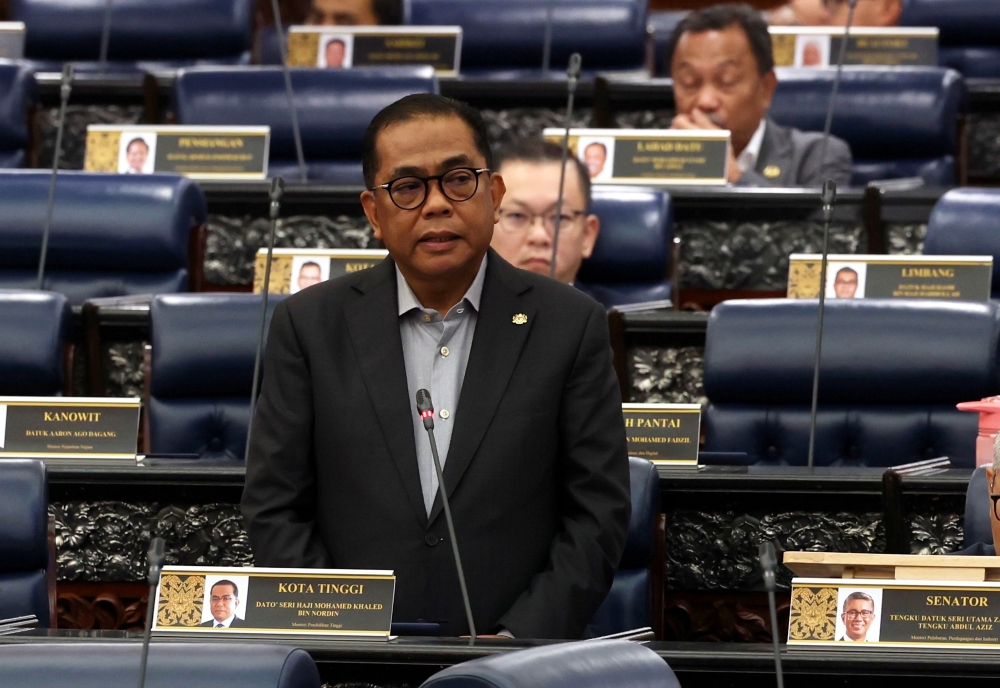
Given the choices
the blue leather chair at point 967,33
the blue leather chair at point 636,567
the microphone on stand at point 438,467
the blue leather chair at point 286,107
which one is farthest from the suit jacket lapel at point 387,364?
the blue leather chair at point 967,33

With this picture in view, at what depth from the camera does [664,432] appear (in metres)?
3.12

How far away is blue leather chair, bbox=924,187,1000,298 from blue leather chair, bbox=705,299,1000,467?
593 mm

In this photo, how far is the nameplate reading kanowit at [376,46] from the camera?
5414mm

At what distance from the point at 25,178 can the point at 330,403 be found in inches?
78.9

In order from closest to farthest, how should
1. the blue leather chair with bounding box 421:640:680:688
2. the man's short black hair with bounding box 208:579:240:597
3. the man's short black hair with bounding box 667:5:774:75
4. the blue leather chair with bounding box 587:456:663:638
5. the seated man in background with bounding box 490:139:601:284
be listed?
the blue leather chair with bounding box 421:640:680:688 < the man's short black hair with bounding box 208:579:240:597 < the blue leather chair with bounding box 587:456:663:638 < the seated man in background with bounding box 490:139:601:284 < the man's short black hair with bounding box 667:5:774:75

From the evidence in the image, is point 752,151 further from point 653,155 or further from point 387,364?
point 387,364

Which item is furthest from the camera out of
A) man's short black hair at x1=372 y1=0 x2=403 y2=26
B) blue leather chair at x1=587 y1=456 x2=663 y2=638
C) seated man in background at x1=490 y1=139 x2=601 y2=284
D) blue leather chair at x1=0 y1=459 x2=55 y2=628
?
man's short black hair at x1=372 y1=0 x2=403 y2=26

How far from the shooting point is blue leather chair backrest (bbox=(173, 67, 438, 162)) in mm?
4938

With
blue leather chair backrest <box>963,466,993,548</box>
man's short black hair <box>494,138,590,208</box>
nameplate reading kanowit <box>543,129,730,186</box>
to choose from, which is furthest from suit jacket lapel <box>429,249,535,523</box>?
nameplate reading kanowit <box>543,129,730,186</box>

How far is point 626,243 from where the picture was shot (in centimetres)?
415

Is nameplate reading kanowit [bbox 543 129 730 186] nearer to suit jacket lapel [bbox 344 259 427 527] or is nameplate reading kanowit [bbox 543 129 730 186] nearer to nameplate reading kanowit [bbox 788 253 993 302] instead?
nameplate reading kanowit [bbox 788 253 993 302]

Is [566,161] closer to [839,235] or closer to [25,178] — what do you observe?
[839,235]

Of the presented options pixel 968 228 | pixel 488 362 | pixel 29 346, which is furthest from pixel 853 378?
pixel 29 346

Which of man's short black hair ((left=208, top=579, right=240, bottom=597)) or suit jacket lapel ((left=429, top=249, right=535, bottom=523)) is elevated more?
suit jacket lapel ((left=429, top=249, right=535, bottom=523))
